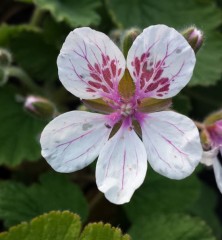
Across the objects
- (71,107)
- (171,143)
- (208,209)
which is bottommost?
(208,209)

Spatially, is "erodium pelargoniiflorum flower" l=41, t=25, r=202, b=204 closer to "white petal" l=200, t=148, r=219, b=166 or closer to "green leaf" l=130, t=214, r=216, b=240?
"white petal" l=200, t=148, r=219, b=166

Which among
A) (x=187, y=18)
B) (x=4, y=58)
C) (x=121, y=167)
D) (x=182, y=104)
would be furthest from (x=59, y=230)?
(x=187, y=18)

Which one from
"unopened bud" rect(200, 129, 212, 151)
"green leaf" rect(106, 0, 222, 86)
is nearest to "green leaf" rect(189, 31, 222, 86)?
Answer: "green leaf" rect(106, 0, 222, 86)

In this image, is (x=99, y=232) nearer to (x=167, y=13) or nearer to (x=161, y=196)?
(x=161, y=196)

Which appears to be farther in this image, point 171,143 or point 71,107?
point 71,107

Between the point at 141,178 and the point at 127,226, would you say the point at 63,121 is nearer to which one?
the point at 141,178

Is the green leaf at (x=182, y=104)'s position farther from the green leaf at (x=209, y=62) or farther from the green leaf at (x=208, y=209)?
the green leaf at (x=208, y=209)
